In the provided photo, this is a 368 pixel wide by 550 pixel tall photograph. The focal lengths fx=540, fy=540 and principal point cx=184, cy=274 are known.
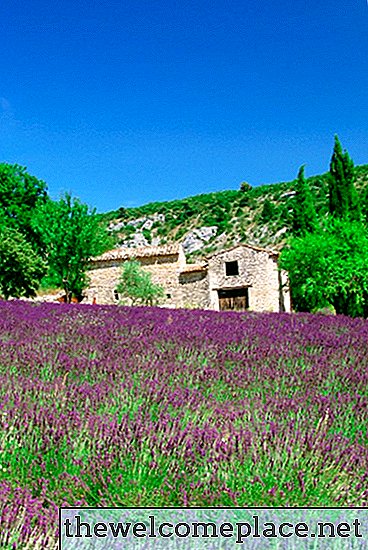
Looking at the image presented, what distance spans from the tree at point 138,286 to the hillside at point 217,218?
18.4m

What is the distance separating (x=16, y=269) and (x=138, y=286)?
30.9ft

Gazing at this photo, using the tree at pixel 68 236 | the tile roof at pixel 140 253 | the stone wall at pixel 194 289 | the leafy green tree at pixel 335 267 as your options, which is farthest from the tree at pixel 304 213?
the tree at pixel 68 236

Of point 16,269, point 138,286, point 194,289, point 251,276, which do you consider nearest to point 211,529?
A: point 16,269

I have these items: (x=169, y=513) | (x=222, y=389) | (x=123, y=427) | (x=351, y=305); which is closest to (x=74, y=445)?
(x=123, y=427)

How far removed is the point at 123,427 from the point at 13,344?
170 centimetres

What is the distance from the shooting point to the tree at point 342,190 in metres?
26.4

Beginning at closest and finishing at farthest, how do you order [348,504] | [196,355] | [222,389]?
[348,504] < [222,389] < [196,355]

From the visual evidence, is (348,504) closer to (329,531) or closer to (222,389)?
(329,531)

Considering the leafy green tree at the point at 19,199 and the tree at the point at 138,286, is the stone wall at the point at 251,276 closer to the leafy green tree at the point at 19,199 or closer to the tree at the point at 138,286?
the tree at the point at 138,286

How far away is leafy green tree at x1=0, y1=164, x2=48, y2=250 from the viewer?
26.5 m

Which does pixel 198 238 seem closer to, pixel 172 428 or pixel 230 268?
pixel 230 268

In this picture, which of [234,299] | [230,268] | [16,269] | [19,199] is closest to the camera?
[16,269]

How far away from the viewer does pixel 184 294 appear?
30.9 m

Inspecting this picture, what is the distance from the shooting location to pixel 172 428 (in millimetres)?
1897
